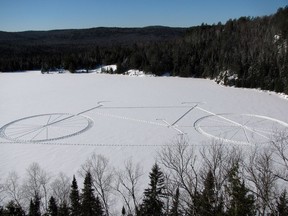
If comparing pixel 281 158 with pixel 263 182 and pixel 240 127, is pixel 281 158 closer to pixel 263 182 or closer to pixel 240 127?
pixel 240 127

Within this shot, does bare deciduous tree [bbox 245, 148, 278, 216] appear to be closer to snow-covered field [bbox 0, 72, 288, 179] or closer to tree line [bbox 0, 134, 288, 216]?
tree line [bbox 0, 134, 288, 216]

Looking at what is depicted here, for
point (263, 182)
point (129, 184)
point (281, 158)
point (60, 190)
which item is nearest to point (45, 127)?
point (60, 190)

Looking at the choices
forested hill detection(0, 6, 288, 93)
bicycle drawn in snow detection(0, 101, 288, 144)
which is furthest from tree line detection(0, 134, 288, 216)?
forested hill detection(0, 6, 288, 93)

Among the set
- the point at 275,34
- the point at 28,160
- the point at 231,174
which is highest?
the point at 275,34

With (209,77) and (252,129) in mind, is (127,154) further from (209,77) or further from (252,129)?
(209,77)

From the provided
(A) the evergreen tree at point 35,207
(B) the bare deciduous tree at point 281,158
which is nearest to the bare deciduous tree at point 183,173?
(B) the bare deciduous tree at point 281,158

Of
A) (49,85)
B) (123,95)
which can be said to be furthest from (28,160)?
(49,85)
